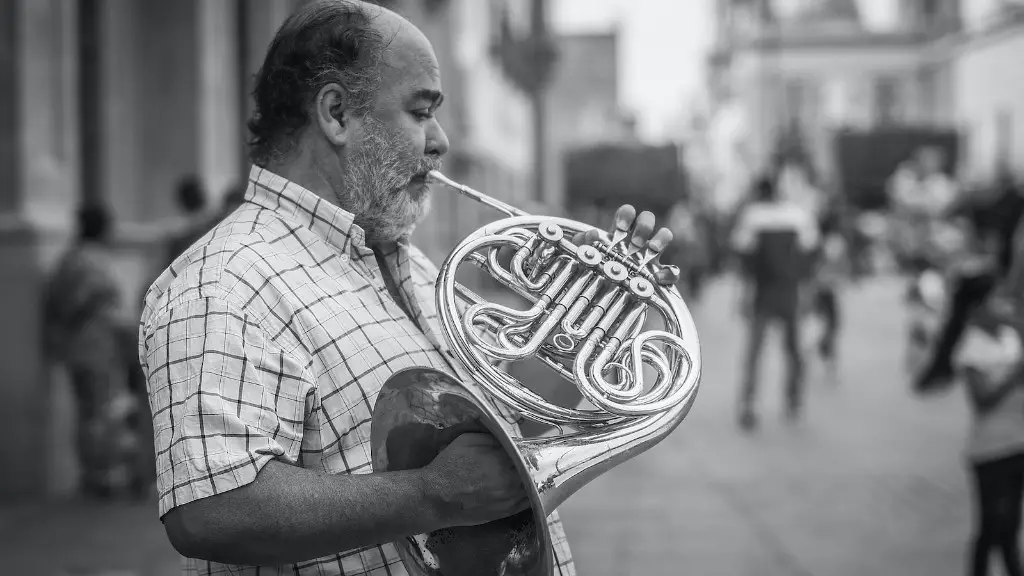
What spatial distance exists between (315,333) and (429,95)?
484mm

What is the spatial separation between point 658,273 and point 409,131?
54 centimetres

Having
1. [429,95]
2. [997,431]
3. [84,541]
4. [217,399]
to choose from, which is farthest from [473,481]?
[84,541]

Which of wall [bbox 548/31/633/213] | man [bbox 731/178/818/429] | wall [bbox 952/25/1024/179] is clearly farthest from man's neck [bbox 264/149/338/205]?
wall [bbox 952/25/1024/179]

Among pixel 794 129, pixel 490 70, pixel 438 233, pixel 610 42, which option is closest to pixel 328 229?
pixel 438 233

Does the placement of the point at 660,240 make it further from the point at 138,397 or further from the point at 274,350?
the point at 138,397

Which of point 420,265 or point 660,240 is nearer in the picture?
point 660,240

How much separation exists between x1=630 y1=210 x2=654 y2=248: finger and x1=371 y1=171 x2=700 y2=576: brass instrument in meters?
0.02

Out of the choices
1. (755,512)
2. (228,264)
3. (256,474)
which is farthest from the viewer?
(755,512)

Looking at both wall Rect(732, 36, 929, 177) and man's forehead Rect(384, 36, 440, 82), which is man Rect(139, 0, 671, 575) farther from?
wall Rect(732, 36, 929, 177)

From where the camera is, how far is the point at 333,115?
5.95 feet

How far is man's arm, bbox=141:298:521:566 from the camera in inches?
56.9

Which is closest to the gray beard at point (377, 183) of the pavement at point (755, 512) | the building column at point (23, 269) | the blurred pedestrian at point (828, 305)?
the pavement at point (755, 512)

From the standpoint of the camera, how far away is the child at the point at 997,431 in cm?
398

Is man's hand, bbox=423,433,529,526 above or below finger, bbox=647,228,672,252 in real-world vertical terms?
below
